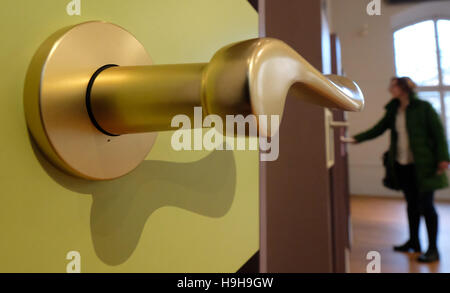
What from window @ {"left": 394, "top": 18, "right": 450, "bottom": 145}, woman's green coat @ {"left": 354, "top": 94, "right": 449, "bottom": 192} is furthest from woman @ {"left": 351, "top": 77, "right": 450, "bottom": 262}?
window @ {"left": 394, "top": 18, "right": 450, "bottom": 145}

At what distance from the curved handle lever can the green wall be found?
0.9 inches

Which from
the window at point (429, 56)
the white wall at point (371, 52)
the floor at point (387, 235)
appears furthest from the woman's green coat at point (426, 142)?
the window at point (429, 56)

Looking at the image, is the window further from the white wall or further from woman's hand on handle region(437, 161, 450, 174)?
woman's hand on handle region(437, 161, 450, 174)

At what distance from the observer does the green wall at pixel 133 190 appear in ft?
0.28

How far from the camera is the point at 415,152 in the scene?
1.63m

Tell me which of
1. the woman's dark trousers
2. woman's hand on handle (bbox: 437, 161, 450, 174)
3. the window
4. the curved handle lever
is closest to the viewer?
the curved handle lever

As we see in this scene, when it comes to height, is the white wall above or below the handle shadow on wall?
above

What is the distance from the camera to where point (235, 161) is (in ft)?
0.70

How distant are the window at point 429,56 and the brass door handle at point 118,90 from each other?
3.82 meters

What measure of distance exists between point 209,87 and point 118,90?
32 mm

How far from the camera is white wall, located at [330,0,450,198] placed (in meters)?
3.37

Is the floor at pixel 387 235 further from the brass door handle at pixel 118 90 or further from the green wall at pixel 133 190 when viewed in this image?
the brass door handle at pixel 118 90

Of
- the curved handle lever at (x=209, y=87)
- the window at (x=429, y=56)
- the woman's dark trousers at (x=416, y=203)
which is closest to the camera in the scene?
the curved handle lever at (x=209, y=87)
